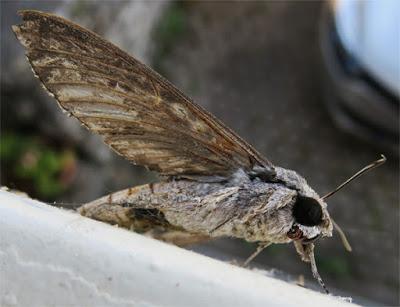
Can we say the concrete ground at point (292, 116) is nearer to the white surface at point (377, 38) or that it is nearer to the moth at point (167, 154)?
the white surface at point (377, 38)

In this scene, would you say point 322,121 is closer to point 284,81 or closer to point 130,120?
point 284,81

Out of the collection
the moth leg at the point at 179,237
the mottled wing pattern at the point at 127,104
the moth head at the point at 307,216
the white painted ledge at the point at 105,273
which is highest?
the mottled wing pattern at the point at 127,104

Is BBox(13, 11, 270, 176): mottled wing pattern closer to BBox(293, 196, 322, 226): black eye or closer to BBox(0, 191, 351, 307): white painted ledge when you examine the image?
BBox(293, 196, 322, 226): black eye

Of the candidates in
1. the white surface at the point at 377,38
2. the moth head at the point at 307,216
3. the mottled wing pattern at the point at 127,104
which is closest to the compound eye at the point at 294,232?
the moth head at the point at 307,216

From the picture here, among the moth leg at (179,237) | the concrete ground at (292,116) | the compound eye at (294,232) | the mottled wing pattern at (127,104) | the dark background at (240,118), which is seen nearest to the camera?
the mottled wing pattern at (127,104)

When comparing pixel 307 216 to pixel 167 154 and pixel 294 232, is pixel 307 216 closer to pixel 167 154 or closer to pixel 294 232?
pixel 294 232

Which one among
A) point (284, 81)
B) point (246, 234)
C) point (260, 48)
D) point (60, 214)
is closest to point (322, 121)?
point (284, 81)
